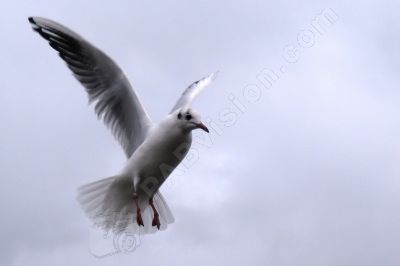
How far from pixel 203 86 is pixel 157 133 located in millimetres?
1404

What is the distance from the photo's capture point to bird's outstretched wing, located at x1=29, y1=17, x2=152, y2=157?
6062 millimetres

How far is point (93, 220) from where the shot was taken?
624cm

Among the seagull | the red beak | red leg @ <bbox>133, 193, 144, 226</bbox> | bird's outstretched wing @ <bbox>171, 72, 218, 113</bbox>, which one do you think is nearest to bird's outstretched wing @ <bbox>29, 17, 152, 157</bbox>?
the seagull

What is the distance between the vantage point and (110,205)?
20.4 feet

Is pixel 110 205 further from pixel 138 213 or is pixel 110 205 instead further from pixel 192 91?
pixel 192 91

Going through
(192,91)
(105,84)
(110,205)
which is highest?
(192,91)

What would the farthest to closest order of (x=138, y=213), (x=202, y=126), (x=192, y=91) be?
1. (x=192, y=91)
2. (x=138, y=213)
3. (x=202, y=126)

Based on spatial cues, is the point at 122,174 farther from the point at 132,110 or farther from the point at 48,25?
the point at 48,25

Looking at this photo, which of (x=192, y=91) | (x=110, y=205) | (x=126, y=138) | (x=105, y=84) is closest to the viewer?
(x=110, y=205)

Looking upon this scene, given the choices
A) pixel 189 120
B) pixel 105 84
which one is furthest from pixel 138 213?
pixel 105 84

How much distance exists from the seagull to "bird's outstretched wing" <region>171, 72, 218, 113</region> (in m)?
0.01

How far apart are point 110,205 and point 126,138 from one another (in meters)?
0.60

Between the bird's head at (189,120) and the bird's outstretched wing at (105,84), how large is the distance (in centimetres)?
67

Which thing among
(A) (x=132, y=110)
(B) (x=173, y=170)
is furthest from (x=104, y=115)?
(B) (x=173, y=170)
